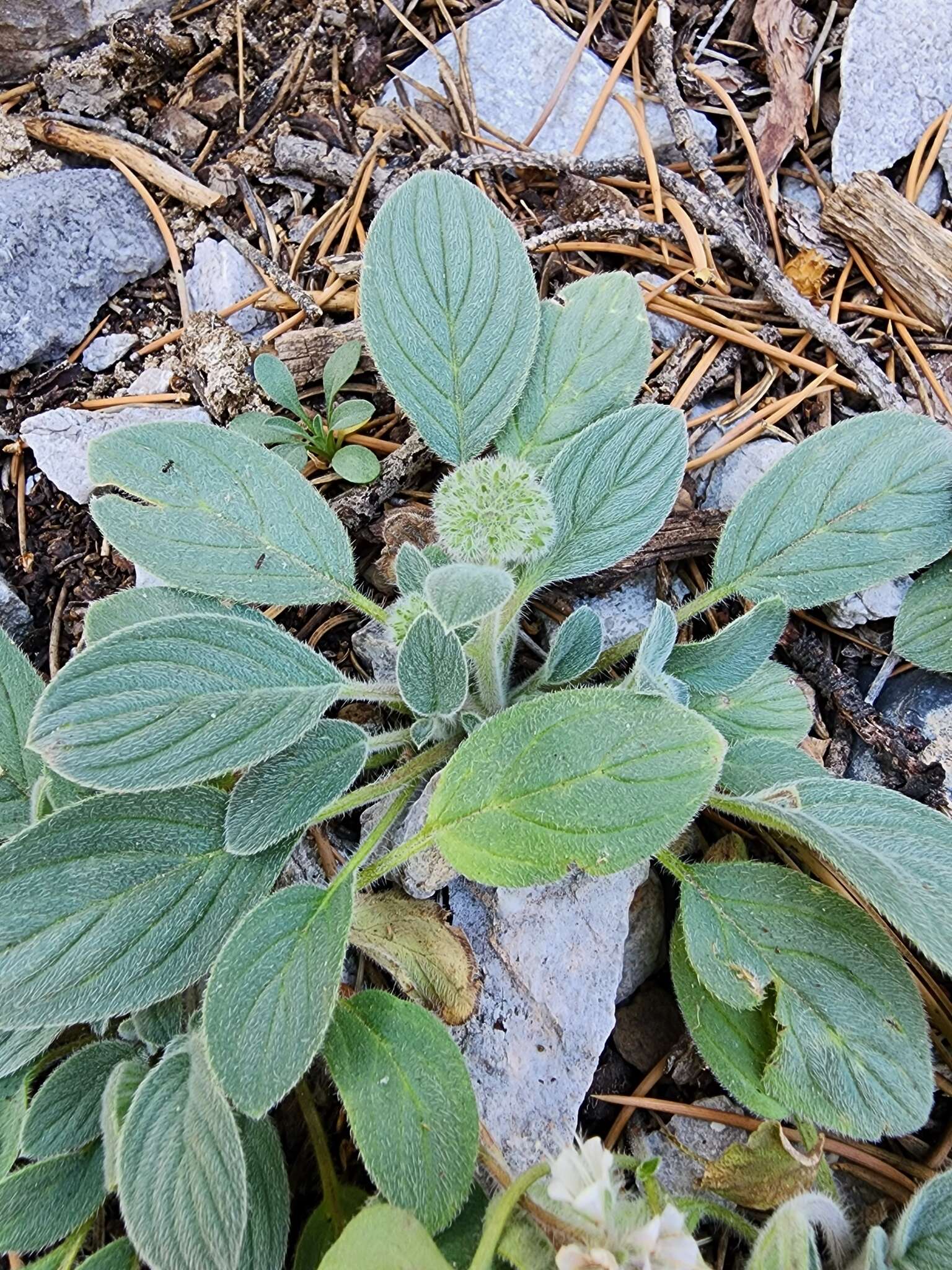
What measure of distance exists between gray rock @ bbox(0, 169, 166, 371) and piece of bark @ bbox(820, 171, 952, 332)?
1563mm

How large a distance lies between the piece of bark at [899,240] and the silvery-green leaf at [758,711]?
0.92 metres

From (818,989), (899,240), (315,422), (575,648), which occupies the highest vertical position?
(899,240)

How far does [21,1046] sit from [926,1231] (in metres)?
1.30

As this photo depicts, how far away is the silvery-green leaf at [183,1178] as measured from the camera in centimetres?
120

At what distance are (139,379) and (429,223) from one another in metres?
0.79

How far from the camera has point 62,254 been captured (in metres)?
2.09

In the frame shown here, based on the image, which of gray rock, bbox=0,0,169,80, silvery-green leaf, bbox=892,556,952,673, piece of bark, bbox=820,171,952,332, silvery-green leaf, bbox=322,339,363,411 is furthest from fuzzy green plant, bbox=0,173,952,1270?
gray rock, bbox=0,0,169,80

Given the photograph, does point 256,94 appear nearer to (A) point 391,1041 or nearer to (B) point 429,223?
(B) point 429,223

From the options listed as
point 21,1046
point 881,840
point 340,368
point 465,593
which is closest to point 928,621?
point 881,840

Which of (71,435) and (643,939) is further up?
(71,435)

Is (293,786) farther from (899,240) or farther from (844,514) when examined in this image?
(899,240)

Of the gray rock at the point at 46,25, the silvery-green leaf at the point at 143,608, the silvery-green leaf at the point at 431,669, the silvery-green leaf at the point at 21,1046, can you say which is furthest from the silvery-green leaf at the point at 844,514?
the gray rock at the point at 46,25

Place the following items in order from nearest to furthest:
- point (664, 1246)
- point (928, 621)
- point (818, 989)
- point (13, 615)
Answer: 1. point (664, 1246)
2. point (818, 989)
3. point (928, 621)
4. point (13, 615)

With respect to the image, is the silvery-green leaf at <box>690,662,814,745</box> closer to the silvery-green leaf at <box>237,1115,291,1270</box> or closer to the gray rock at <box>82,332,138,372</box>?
the silvery-green leaf at <box>237,1115,291,1270</box>
